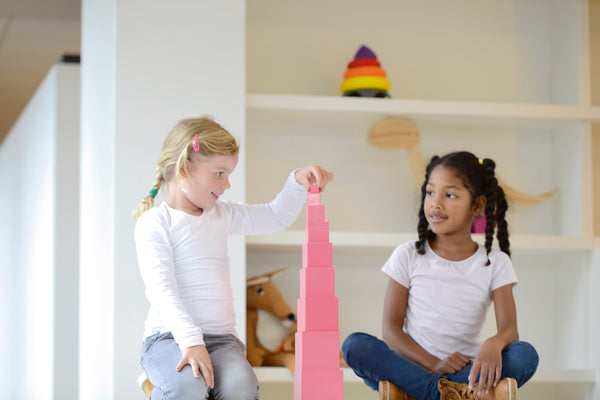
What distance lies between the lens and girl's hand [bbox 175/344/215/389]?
121cm

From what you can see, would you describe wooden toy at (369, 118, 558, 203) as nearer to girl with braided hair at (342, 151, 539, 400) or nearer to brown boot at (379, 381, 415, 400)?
girl with braided hair at (342, 151, 539, 400)

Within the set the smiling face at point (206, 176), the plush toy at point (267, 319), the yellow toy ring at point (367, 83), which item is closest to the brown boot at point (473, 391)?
the smiling face at point (206, 176)

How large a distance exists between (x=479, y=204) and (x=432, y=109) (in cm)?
71

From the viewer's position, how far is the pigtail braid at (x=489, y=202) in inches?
65.6

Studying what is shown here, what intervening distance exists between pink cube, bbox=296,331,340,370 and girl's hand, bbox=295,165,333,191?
31 centimetres

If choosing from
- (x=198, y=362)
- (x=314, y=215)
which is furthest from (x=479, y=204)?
(x=198, y=362)

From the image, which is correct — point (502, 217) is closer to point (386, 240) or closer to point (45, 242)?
point (386, 240)

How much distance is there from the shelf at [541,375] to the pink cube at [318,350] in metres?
1.00

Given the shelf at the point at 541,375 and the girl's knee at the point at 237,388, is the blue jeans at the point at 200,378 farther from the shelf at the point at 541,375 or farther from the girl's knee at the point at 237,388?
the shelf at the point at 541,375

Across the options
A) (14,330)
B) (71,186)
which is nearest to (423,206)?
(71,186)

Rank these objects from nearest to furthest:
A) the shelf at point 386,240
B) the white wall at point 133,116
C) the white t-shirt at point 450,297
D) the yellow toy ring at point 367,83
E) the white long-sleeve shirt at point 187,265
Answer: the white long-sleeve shirt at point 187,265 → the white t-shirt at point 450,297 → the white wall at point 133,116 → the shelf at point 386,240 → the yellow toy ring at point 367,83

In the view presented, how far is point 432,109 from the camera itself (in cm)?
236

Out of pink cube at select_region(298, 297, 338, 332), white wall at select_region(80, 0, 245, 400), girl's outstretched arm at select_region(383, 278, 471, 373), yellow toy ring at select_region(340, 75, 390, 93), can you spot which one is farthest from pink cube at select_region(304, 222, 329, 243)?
yellow toy ring at select_region(340, 75, 390, 93)

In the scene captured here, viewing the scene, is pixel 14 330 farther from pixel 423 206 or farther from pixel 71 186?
pixel 423 206
